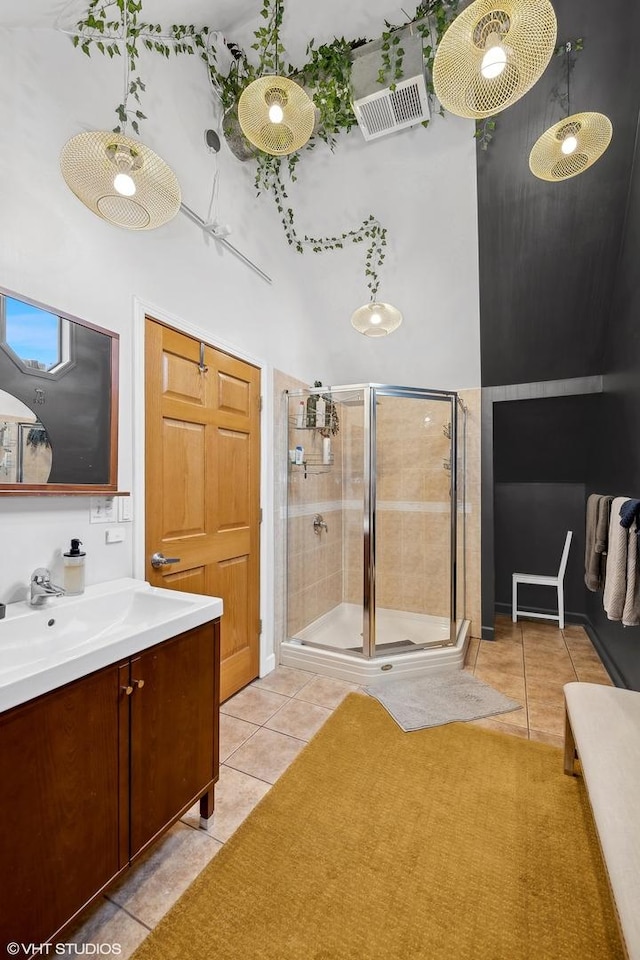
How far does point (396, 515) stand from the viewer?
3.79 meters

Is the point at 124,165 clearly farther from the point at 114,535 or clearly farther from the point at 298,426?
the point at 298,426

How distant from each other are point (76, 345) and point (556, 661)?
3635 mm

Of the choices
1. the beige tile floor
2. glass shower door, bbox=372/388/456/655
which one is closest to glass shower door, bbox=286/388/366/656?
glass shower door, bbox=372/388/456/655

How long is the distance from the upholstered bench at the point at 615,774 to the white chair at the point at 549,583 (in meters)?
2.13

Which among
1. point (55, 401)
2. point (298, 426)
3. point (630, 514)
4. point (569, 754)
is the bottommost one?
point (569, 754)

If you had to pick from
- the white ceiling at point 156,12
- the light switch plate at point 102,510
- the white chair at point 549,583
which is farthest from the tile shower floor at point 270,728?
the white ceiling at point 156,12

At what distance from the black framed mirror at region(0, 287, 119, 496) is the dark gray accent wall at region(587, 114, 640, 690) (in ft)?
9.25

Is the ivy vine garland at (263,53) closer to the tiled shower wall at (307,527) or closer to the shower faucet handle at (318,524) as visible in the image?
the tiled shower wall at (307,527)

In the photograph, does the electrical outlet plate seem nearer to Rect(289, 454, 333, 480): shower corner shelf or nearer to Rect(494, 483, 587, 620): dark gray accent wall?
Rect(289, 454, 333, 480): shower corner shelf

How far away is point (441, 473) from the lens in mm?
3641

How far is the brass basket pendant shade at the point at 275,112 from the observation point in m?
1.55

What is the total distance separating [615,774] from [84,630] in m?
1.79

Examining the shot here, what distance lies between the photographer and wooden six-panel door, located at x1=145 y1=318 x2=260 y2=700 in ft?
6.75

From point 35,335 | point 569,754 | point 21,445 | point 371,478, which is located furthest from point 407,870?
point 35,335
